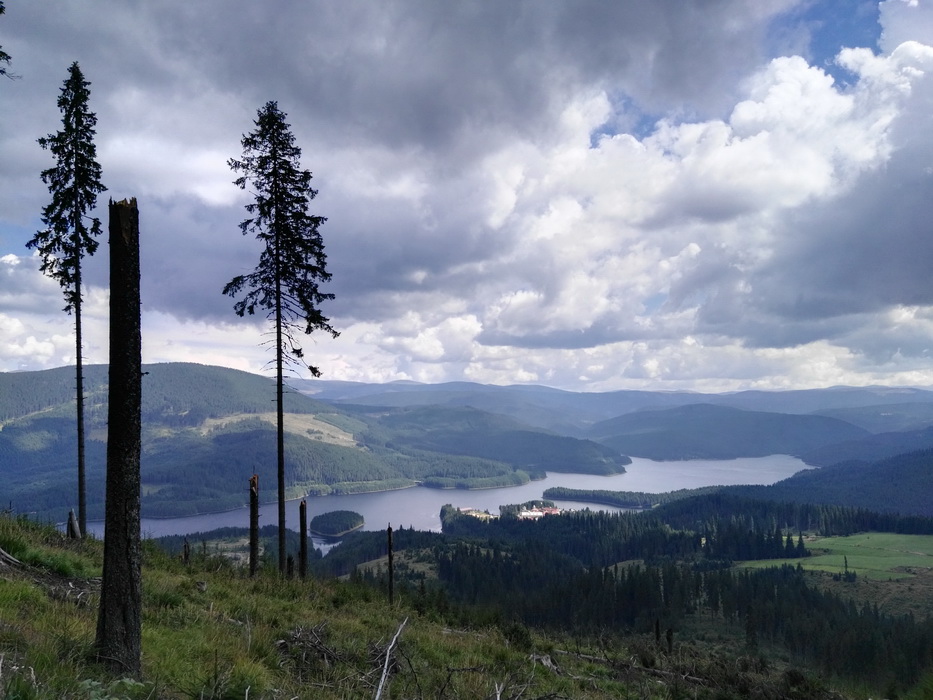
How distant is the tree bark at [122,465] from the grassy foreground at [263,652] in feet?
1.21

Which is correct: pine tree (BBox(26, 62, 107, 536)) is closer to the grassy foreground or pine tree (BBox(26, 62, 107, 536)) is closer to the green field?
the grassy foreground

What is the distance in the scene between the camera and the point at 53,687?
182 inches

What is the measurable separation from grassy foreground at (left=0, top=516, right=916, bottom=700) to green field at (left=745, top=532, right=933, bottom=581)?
131056 millimetres

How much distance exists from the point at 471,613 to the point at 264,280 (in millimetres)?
19021

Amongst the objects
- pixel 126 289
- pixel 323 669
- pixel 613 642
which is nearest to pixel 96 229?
pixel 126 289

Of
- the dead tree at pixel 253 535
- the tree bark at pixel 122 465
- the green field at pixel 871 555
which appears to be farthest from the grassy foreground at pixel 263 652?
the green field at pixel 871 555

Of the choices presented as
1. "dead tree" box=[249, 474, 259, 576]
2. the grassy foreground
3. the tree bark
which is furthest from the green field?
the tree bark

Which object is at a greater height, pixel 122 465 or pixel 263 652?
pixel 122 465

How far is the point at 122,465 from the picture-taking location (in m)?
6.06

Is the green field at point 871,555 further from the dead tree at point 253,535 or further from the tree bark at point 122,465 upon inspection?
the tree bark at point 122,465

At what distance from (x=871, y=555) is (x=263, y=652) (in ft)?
580

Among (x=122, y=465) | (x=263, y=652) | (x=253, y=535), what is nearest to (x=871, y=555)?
(x=253, y=535)

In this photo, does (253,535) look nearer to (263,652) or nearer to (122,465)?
(263,652)

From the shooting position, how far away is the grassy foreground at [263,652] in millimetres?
5703
